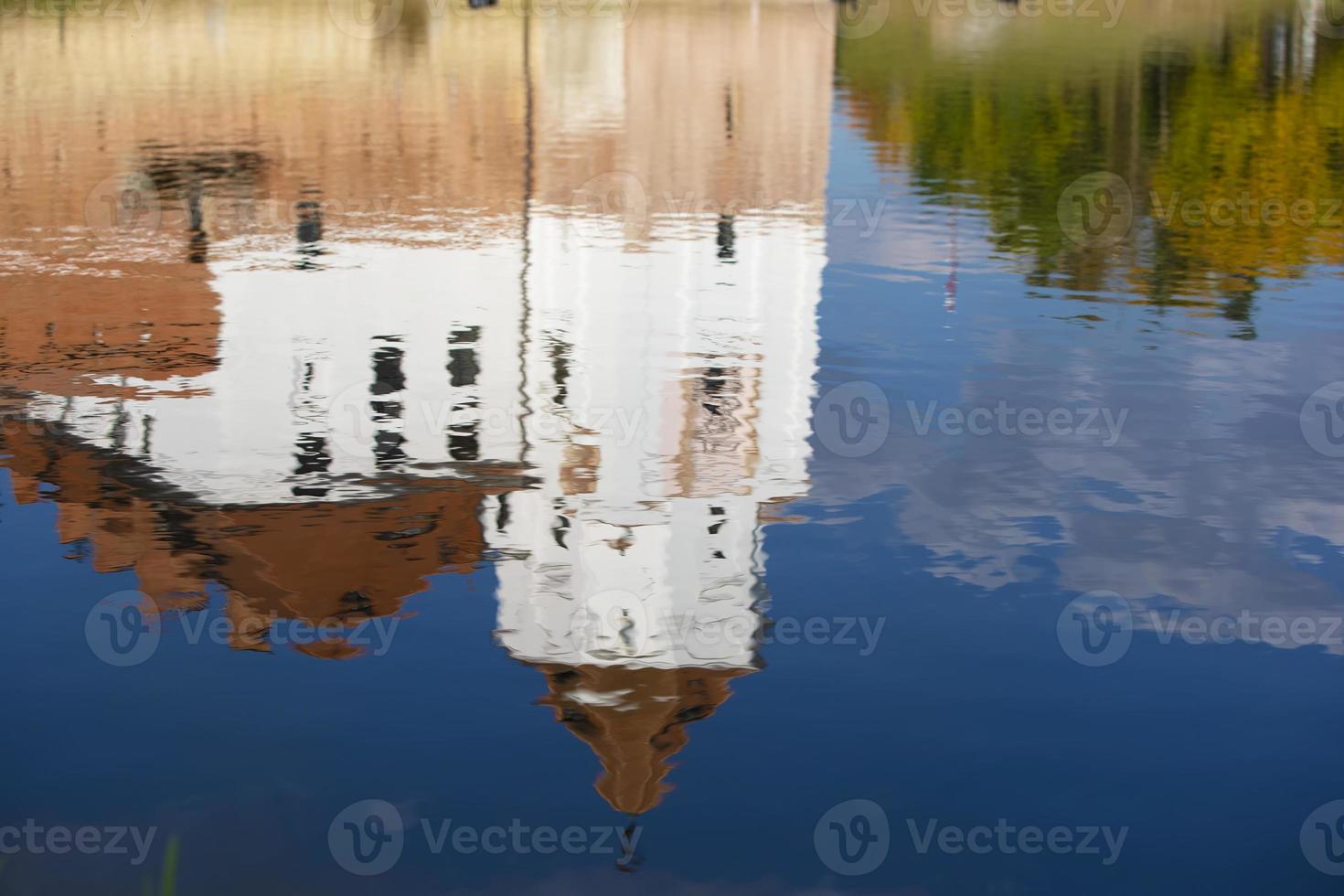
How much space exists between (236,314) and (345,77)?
1731 inches

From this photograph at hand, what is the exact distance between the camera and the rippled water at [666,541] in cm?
895

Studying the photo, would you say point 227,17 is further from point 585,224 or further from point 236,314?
point 236,314

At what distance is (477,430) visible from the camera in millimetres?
16922

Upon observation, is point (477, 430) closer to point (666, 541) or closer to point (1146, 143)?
point (666, 541)

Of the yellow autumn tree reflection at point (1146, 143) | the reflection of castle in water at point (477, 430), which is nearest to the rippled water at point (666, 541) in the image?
the reflection of castle in water at point (477, 430)

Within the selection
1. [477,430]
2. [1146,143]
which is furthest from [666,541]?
[1146,143]

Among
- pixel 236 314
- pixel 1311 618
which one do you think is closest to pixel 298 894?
pixel 1311 618

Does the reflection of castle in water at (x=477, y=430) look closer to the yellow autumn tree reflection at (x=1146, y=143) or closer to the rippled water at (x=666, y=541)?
the rippled water at (x=666, y=541)

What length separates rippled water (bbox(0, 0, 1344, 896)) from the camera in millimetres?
8945

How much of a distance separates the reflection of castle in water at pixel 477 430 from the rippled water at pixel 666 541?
2.5 inches

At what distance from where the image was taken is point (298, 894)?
8.24 meters

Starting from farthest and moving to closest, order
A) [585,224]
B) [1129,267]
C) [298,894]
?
[585,224] < [1129,267] < [298,894]

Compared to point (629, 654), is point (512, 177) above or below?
above

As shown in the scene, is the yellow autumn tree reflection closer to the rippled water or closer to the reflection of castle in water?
the rippled water
